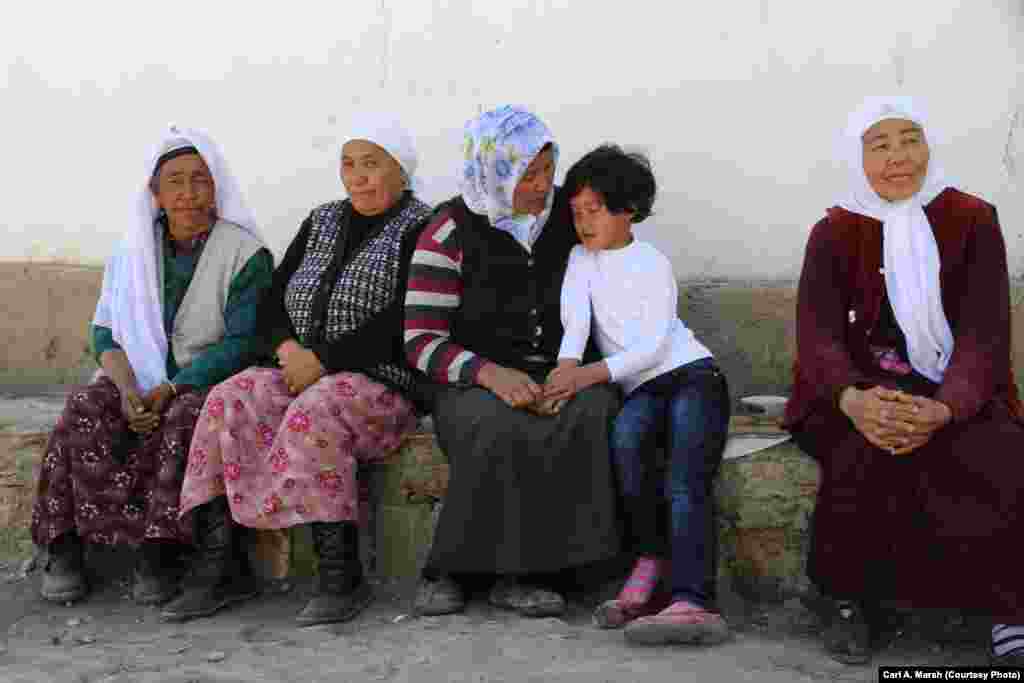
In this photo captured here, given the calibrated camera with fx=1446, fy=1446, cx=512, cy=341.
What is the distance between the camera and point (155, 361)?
487 centimetres

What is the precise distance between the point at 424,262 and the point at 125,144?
5.64 feet

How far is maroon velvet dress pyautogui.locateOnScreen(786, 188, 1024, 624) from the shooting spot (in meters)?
3.95

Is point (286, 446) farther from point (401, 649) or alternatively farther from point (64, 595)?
point (64, 595)

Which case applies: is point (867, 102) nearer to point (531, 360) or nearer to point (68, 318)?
point (531, 360)

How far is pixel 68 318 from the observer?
227 inches

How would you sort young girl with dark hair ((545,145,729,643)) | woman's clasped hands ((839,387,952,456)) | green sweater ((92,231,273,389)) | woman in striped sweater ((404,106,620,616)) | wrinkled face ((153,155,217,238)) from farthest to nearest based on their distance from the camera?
wrinkled face ((153,155,217,238)) < green sweater ((92,231,273,389)) < woman in striped sweater ((404,106,620,616)) < young girl with dark hair ((545,145,729,643)) < woman's clasped hands ((839,387,952,456))

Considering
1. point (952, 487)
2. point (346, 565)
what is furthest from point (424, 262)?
point (952, 487)

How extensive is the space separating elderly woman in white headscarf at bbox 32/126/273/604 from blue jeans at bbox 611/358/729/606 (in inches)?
54.9

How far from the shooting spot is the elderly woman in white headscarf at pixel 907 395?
13.0 feet

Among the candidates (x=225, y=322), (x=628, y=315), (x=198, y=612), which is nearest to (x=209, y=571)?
(x=198, y=612)

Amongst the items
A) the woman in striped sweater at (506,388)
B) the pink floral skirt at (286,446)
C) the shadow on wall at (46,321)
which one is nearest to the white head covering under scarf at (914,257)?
the woman in striped sweater at (506,388)

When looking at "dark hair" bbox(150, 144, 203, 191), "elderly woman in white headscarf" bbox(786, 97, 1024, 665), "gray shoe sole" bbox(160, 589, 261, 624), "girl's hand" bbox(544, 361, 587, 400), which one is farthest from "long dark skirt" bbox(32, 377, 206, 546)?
"elderly woman in white headscarf" bbox(786, 97, 1024, 665)

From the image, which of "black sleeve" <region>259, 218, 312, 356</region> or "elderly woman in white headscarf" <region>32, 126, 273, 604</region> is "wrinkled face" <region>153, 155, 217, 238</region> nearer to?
"elderly woman in white headscarf" <region>32, 126, 273, 604</region>

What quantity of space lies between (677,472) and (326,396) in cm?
111
